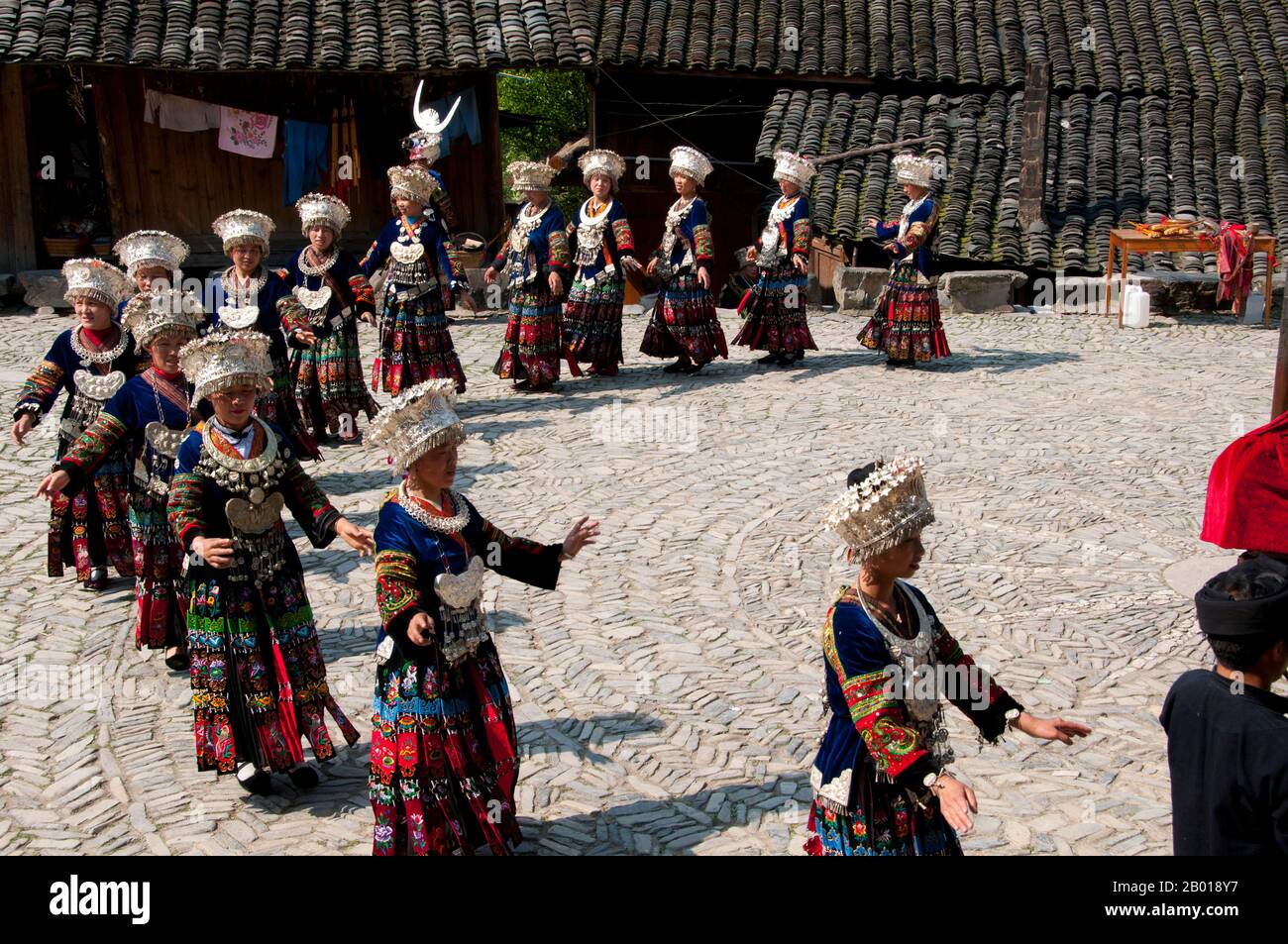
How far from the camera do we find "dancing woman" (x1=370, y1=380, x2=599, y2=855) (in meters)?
4.33

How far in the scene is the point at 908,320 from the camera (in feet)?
40.1

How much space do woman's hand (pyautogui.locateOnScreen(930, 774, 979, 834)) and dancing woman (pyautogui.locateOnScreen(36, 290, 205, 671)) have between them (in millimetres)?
4068

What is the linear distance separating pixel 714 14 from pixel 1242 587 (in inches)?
688

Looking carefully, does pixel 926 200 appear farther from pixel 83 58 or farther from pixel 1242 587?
pixel 83 58

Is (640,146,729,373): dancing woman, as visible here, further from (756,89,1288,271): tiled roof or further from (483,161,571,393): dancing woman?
(756,89,1288,271): tiled roof

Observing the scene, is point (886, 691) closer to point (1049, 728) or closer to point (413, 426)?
point (1049, 728)

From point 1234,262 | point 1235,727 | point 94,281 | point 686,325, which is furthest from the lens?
point 1234,262

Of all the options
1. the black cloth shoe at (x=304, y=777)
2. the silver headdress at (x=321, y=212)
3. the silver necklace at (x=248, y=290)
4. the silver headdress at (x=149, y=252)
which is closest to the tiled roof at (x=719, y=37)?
the silver headdress at (x=321, y=212)

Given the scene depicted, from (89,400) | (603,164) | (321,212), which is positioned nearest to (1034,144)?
(603,164)

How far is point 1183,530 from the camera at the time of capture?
25.9 feet

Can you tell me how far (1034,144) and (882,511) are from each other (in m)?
14.7

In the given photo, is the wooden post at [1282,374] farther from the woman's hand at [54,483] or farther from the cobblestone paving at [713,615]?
the woman's hand at [54,483]
